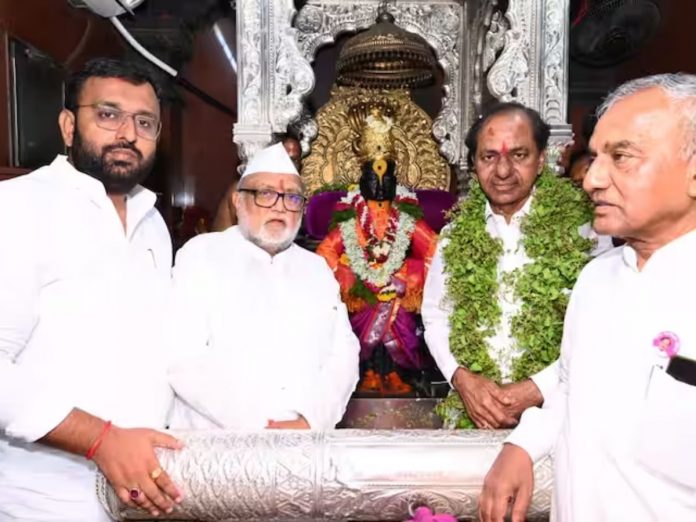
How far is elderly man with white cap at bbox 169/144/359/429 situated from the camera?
73.6 inches

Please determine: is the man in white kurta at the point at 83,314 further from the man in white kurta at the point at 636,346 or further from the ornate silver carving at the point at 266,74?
the ornate silver carving at the point at 266,74

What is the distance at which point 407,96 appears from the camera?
5020 millimetres

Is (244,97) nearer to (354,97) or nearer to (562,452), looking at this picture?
(354,97)

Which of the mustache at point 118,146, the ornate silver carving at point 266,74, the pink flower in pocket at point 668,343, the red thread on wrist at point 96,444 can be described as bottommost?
the red thread on wrist at point 96,444

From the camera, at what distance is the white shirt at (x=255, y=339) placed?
1860 millimetres

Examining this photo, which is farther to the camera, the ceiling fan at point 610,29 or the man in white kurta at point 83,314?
the ceiling fan at point 610,29

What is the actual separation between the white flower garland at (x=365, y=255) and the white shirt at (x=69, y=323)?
7.05 feet

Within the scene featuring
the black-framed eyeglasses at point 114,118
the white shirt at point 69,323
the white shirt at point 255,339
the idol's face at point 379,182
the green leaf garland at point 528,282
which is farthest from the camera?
the idol's face at point 379,182

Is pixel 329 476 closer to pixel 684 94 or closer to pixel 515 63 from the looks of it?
pixel 684 94

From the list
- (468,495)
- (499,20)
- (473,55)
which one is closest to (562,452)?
(468,495)

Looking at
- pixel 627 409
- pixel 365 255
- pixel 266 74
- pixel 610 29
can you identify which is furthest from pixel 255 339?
pixel 610 29

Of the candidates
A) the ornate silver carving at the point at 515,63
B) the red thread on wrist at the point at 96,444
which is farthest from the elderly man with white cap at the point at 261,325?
the ornate silver carving at the point at 515,63

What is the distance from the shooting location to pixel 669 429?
1.06 metres

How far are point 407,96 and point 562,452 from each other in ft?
13.7
